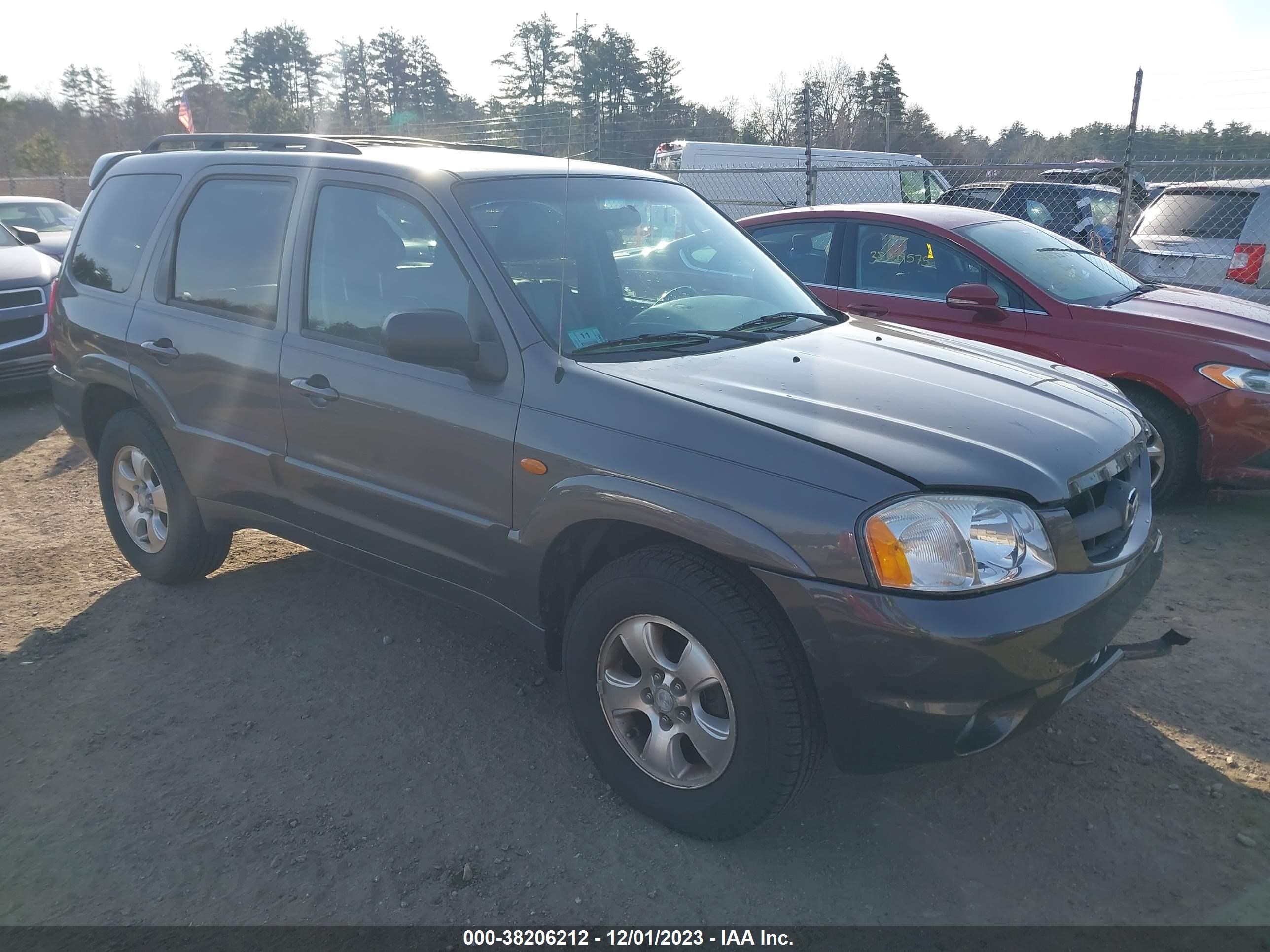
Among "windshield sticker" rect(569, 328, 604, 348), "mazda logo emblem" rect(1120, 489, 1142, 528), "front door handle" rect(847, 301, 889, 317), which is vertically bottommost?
"mazda logo emblem" rect(1120, 489, 1142, 528)

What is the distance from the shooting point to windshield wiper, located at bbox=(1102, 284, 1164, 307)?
18.7 ft

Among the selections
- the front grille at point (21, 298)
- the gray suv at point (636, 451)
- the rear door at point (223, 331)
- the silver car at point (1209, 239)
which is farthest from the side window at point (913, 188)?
the rear door at point (223, 331)

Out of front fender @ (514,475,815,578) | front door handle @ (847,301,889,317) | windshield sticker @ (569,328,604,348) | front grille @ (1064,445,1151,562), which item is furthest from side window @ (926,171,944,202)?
front fender @ (514,475,815,578)

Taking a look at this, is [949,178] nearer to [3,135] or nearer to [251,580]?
[251,580]

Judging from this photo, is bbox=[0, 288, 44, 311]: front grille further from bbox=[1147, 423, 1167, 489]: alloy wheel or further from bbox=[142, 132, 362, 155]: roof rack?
bbox=[1147, 423, 1167, 489]: alloy wheel

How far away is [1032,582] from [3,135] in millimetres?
42216

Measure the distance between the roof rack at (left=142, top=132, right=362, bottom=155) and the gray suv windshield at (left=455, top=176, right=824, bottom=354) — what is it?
785 millimetres

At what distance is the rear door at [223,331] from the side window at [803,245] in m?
3.50

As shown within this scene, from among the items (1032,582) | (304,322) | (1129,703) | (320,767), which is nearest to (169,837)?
(320,767)

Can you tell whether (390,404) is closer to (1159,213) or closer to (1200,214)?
(1200,214)

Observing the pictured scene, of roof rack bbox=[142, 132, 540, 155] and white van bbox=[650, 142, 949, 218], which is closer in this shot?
roof rack bbox=[142, 132, 540, 155]

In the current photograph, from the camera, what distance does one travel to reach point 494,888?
8.57ft

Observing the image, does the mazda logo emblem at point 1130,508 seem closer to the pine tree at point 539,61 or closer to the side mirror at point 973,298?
the side mirror at point 973,298

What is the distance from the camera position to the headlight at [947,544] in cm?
233
